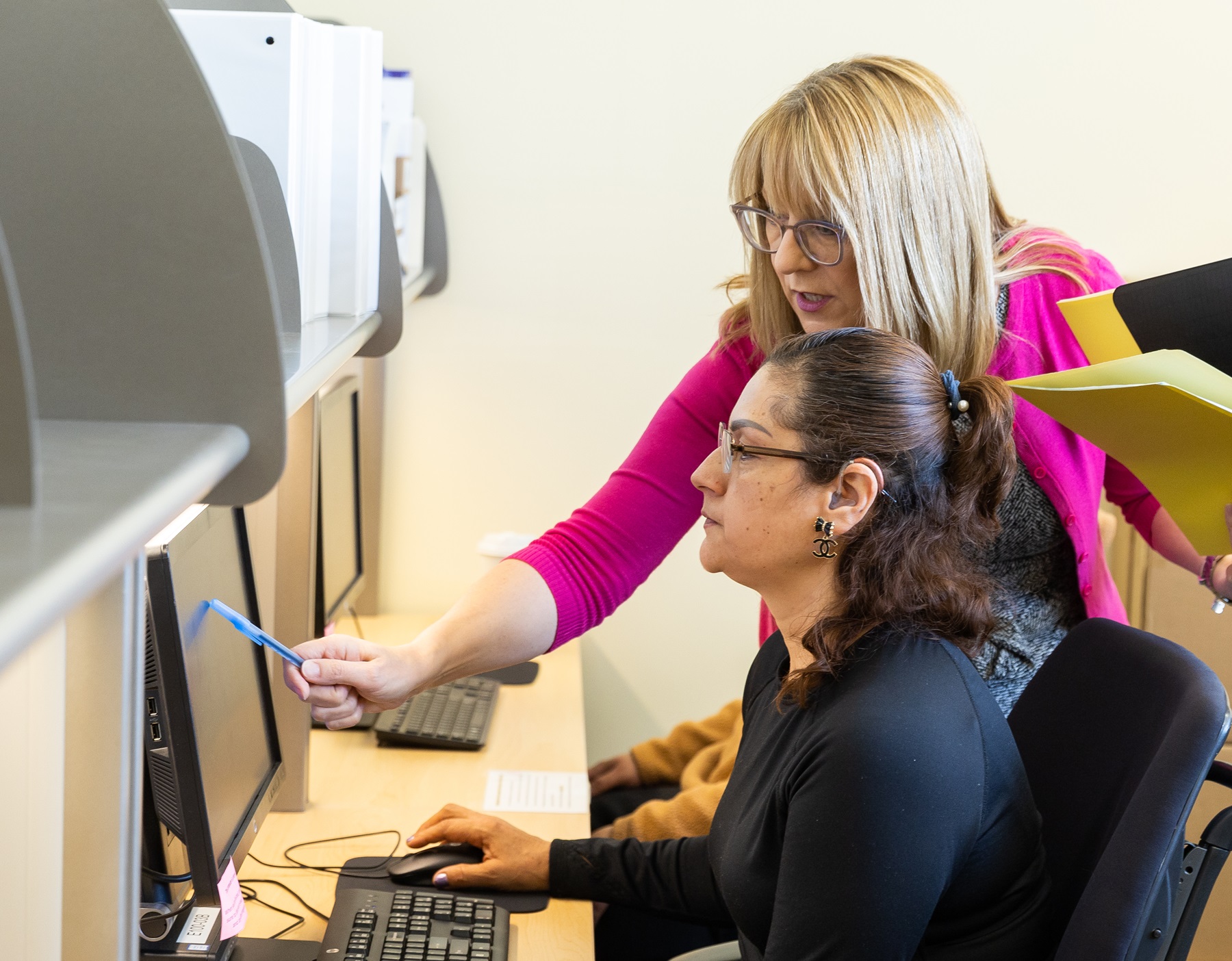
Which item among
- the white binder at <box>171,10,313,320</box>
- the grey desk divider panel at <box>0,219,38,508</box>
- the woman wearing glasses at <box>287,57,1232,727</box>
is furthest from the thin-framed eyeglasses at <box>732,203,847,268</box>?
the grey desk divider panel at <box>0,219,38,508</box>

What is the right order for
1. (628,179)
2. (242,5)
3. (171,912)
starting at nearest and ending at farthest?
(171,912) → (242,5) → (628,179)

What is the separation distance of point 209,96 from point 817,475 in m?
0.77

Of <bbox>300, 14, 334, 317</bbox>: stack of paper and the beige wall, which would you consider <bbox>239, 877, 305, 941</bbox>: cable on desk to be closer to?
<bbox>300, 14, 334, 317</bbox>: stack of paper

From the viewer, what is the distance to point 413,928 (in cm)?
128

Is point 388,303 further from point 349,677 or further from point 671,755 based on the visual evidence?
point 671,755

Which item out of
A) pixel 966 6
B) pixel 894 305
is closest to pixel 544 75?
pixel 966 6

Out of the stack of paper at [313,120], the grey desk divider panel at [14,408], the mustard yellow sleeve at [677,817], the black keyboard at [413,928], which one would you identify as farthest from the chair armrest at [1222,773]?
the grey desk divider panel at [14,408]

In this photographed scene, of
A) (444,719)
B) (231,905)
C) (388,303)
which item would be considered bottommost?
(444,719)

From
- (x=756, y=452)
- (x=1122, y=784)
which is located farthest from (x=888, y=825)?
(x=756, y=452)

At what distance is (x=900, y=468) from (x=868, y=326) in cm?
20

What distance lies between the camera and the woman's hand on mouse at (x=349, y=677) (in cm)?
124

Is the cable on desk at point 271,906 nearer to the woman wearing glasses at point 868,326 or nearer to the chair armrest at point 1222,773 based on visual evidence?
the woman wearing glasses at point 868,326

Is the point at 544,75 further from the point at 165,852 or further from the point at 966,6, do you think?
the point at 165,852

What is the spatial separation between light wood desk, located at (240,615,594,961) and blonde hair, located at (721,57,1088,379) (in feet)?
2.60
